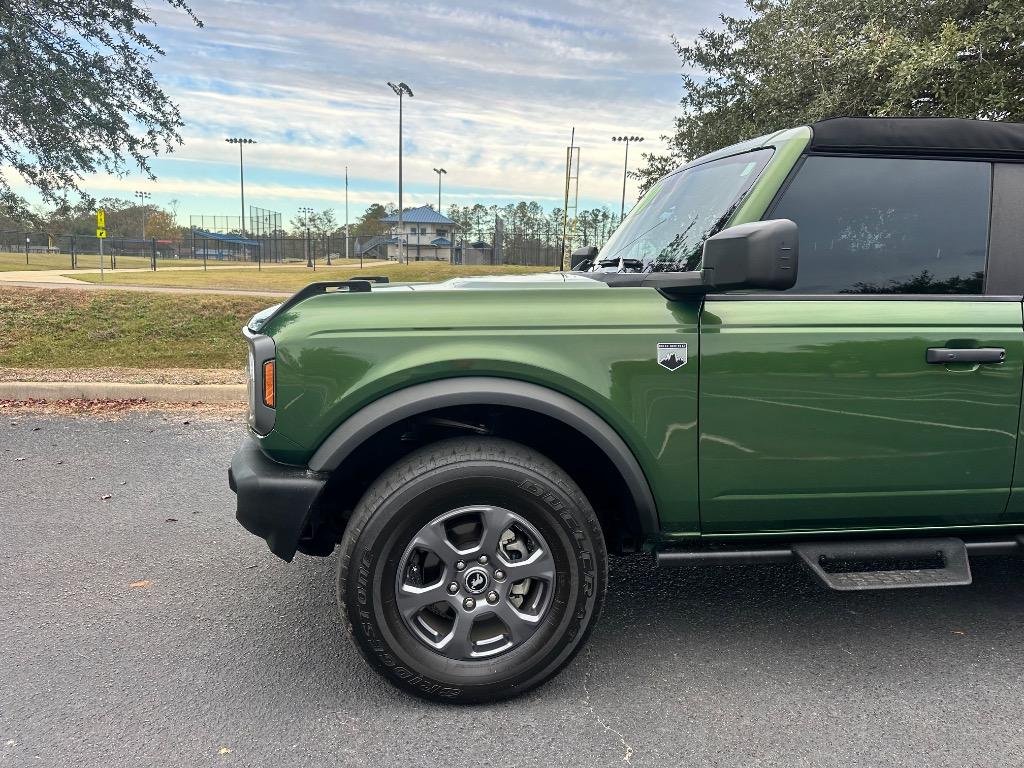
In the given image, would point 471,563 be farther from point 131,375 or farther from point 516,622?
point 131,375

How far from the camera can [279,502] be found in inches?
92.0

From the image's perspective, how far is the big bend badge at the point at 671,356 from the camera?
2.38 meters

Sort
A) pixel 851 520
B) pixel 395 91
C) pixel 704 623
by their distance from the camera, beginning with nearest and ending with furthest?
1. pixel 851 520
2. pixel 704 623
3. pixel 395 91

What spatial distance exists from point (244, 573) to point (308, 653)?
89cm

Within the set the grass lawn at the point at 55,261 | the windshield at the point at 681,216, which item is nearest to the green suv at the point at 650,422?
the windshield at the point at 681,216

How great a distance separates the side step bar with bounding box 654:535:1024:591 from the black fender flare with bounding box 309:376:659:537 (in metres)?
0.44

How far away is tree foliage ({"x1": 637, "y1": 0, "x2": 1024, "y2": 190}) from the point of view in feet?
28.8

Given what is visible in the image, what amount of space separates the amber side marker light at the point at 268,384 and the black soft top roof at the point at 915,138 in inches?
82.5

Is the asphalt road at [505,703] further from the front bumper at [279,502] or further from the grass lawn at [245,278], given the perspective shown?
the grass lawn at [245,278]

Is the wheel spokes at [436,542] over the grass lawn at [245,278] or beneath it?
beneath

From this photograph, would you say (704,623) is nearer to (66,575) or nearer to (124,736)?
(124,736)

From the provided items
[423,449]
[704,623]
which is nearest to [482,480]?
[423,449]

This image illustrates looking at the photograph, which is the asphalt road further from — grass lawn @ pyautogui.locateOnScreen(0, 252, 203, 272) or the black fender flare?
grass lawn @ pyautogui.locateOnScreen(0, 252, 203, 272)

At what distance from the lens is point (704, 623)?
9.77ft
